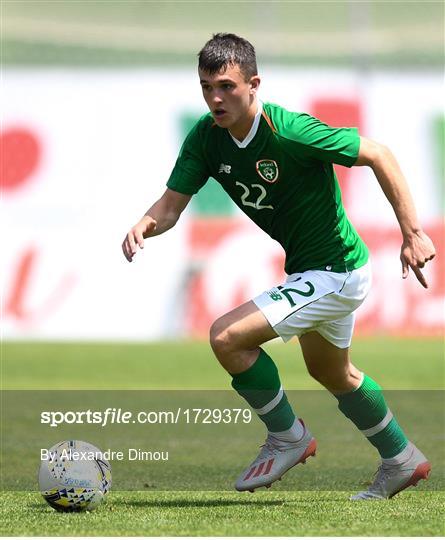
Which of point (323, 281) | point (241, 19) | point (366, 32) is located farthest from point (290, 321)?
point (241, 19)

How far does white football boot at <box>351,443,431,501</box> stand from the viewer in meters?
6.47

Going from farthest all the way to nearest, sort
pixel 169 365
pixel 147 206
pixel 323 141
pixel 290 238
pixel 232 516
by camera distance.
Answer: pixel 147 206 < pixel 169 365 < pixel 290 238 < pixel 323 141 < pixel 232 516

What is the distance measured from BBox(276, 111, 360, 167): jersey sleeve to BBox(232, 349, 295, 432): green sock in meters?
1.08

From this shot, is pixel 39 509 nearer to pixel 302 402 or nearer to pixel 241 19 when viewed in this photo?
pixel 302 402

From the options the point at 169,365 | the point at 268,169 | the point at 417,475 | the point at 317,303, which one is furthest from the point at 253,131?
the point at 169,365

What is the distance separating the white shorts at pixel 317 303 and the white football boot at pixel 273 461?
589 mm

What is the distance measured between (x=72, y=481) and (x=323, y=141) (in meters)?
2.15

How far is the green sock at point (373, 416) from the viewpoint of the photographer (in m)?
6.53

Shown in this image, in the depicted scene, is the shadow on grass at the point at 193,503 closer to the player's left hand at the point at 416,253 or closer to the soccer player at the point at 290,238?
the soccer player at the point at 290,238

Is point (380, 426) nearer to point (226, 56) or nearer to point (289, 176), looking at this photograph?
point (289, 176)

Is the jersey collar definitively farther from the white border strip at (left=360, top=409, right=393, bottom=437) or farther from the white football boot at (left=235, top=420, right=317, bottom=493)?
the white border strip at (left=360, top=409, right=393, bottom=437)

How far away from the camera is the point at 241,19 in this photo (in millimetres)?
29859

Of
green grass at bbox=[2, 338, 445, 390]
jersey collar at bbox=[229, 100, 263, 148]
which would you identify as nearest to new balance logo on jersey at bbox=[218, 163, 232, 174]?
jersey collar at bbox=[229, 100, 263, 148]

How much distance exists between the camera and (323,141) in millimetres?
6008
